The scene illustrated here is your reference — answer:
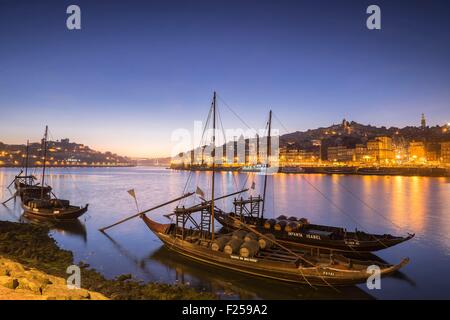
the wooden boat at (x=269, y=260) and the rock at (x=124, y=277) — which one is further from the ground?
the wooden boat at (x=269, y=260)

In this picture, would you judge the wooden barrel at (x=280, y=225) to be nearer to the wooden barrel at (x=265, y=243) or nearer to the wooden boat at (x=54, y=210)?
the wooden barrel at (x=265, y=243)

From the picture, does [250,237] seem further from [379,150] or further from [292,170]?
[379,150]

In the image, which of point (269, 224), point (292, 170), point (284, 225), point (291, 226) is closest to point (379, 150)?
point (292, 170)

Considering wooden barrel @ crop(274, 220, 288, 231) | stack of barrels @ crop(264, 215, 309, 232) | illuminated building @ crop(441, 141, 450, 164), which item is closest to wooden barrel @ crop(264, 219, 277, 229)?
stack of barrels @ crop(264, 215, 309, 232)

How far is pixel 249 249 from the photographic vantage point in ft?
58.3

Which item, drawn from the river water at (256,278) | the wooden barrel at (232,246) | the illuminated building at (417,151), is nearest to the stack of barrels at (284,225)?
the wooden barrel at (232,246)

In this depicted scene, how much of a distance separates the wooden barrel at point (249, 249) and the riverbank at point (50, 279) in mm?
3290

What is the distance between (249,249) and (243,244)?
1.85ft

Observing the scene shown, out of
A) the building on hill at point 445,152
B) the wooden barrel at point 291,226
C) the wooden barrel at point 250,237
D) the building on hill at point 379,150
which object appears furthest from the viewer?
the building on hill at point 379,150

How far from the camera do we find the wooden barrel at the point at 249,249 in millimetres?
17672

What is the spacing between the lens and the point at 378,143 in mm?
176750

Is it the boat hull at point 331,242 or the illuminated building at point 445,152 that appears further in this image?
the illuminated building at point 445,152

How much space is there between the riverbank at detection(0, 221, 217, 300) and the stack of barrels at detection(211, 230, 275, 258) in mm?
3272
